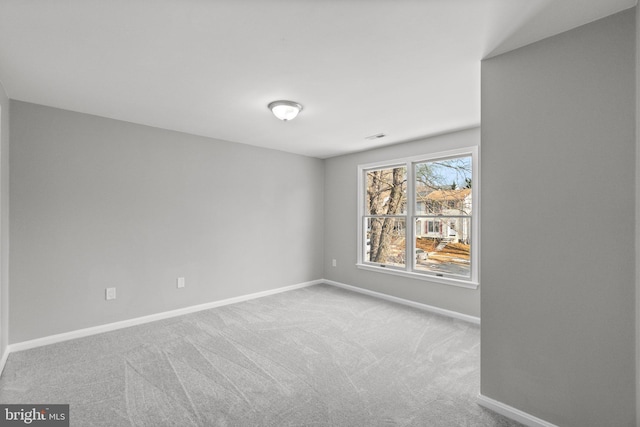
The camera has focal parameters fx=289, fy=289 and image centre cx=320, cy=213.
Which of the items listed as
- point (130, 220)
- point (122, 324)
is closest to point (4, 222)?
point (130, 220)

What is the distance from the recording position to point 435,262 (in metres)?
4.08

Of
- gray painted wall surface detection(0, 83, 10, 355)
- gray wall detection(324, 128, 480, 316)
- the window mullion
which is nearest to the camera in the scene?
gray painted wall surface detection(0, 83, 10, 355)

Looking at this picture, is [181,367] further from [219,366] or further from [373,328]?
[373,328]

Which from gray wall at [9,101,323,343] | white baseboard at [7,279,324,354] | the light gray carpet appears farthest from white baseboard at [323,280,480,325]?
white baseboard at [7,279,324,354]

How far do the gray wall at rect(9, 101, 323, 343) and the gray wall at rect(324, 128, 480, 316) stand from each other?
0.88 meters

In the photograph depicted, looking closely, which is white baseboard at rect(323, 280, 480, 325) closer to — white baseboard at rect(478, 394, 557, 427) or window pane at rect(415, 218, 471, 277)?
window pane at rect(415, 218, 471, 277)

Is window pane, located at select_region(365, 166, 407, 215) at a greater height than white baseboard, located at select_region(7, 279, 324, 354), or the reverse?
window pane, located at select_region(365, 166, 407, 215)

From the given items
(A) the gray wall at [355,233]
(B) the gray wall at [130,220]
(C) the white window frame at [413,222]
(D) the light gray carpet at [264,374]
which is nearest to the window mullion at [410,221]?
(C) the white window frame at [413,222]

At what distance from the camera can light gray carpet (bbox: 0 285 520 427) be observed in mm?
1899

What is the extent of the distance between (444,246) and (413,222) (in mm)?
556

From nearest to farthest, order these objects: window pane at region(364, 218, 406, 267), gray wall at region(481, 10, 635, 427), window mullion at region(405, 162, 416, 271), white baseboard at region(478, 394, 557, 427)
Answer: gray wall at region(481, 10, 635, 427)
white baseboard at region(478, 394, 557, 427)
window mullion at region(405, 162, 416, 271)
window pane at region(364, 218, 406, 267)

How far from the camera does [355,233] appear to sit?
505cm

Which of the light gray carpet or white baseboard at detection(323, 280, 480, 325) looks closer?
the light gray carpet

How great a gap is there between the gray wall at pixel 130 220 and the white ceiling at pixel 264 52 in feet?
1.40
